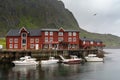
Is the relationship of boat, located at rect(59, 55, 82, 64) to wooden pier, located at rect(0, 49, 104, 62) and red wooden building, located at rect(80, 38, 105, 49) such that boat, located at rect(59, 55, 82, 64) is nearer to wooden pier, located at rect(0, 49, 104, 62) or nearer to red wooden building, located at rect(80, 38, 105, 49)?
wooden pier, located at rect(0, 49, 104, 62)

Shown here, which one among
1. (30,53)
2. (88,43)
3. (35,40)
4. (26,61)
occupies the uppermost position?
(35,40)

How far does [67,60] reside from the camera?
11894 centimetres

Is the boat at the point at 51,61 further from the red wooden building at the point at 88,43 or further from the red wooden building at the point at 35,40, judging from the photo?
the red wooden building at the point at 88,43

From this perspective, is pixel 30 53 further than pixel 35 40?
No

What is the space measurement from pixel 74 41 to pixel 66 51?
1261 cm

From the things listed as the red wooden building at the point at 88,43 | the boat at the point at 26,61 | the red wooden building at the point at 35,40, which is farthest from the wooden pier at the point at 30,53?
the red wooden building at the point at 88,43

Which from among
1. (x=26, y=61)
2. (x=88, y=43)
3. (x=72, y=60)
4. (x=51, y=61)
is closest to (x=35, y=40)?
(x=51, y=61)

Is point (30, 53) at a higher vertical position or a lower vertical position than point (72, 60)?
higher

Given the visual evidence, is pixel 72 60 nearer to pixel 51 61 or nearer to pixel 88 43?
pixel 51 61

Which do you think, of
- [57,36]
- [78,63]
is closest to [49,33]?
[57,36]

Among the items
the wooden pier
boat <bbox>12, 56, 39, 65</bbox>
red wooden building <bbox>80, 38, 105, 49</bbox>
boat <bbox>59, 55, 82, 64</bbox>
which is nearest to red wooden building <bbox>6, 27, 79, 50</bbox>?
the wooden pier

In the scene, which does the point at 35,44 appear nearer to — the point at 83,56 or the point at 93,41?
the point at 83,56

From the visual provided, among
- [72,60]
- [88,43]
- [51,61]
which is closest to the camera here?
[51,61]

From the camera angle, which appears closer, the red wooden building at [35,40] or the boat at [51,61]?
the boat at [51,61]
